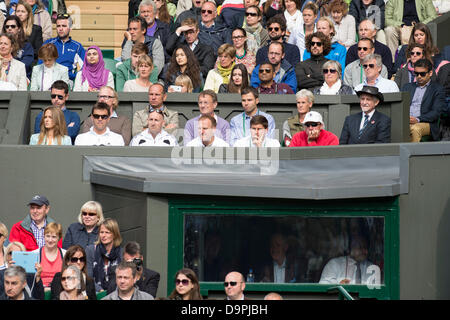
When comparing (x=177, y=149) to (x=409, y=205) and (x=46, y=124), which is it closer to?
(x=46, y=124)

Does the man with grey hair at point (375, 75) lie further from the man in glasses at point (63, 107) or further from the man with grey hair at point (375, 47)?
the man in glasses at point (63, 107)

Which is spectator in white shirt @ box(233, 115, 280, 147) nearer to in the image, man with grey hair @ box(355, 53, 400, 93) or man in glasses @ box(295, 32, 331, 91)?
Result: man with grey hair @ box(355, 53, 400, 93)

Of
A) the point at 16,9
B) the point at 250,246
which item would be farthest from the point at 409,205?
the point at 16,9

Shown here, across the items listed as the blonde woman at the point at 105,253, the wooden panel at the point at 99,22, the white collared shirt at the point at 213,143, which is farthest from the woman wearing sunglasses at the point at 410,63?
the wooden panel at the point at 99,22

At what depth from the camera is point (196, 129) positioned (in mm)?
16828

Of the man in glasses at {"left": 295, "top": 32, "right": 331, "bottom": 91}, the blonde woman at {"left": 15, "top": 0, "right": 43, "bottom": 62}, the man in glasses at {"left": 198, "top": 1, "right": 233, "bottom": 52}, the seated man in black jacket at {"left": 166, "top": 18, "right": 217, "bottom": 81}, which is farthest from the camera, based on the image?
the blonde woman at {"left": 15, "top": 0, "right": 43, "bottom": 62}

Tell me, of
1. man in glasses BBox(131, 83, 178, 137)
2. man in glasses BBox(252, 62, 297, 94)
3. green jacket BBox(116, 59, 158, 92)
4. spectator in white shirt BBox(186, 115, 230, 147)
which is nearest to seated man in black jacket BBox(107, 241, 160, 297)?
spectator in white shirt BBox(186, 115, 230, 147)

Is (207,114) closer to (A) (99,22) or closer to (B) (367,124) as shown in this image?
(B) (367,124)

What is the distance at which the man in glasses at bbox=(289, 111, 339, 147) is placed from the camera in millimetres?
16219

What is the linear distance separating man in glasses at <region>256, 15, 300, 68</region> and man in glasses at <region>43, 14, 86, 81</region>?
2746mm

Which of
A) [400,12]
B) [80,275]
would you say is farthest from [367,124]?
[80,275]

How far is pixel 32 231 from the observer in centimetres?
1531

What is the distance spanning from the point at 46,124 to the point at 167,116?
1700 mm
